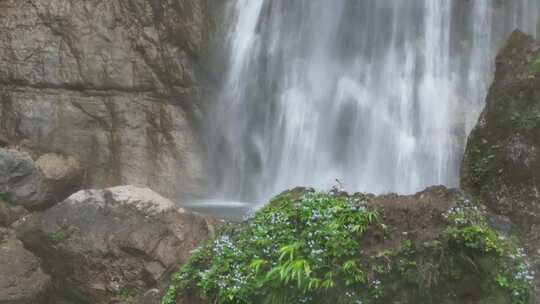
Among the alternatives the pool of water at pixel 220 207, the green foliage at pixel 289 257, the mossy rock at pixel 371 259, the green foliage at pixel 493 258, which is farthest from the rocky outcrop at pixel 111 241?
the green foliage at pixel 493 258

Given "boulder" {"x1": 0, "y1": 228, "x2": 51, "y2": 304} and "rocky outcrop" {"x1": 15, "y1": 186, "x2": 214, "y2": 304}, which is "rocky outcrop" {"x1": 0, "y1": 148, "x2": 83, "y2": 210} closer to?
"boulder" {"x1": 0, "y1": 228, "x2": 51, "y2": 304}

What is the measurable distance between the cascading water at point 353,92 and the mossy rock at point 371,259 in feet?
26.2

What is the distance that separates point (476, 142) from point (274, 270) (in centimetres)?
272

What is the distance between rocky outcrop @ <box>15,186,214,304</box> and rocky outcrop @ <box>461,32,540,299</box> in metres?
4.01

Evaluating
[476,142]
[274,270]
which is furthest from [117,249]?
[476,142]

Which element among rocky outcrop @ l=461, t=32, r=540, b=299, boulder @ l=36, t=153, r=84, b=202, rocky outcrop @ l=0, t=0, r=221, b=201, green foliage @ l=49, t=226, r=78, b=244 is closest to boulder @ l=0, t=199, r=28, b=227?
boulder @ l=36, t=153, r=84, b=202

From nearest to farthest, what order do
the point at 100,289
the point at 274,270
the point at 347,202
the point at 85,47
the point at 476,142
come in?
the point at 274,270 → the point at 347,202 → the point at 476,142 → the point at 100,289 → the point at 85,47

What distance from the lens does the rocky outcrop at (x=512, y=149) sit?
17.1 feet

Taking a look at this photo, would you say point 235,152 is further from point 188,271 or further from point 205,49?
point 188,271

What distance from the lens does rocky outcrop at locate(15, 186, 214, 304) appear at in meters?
7.78

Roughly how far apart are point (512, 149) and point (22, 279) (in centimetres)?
688

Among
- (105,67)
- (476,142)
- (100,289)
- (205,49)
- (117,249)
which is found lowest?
(100,289)

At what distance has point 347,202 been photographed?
4.83m

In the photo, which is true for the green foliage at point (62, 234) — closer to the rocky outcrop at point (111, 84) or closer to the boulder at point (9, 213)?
the boulder at point (9, 213)
